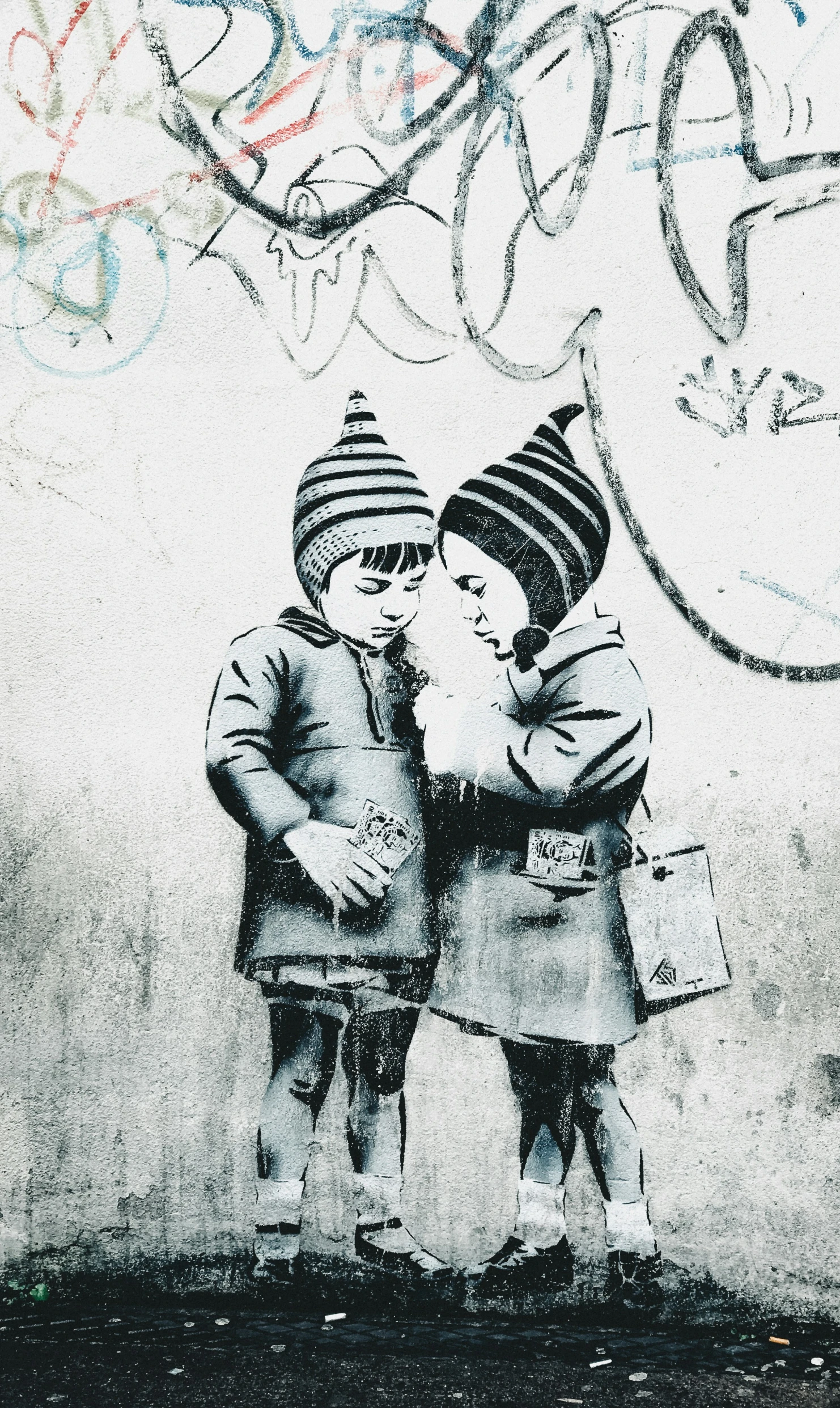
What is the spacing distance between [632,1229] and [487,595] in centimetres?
190

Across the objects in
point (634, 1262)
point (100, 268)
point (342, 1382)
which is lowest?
point (342, 1382)

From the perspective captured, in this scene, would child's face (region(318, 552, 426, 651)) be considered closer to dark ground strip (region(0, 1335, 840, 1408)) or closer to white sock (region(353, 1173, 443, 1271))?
white sock (region(353, 1173, 443, 1271))

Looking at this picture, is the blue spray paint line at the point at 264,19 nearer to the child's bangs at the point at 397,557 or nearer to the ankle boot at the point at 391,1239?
the child's bangs at the point at 397,557

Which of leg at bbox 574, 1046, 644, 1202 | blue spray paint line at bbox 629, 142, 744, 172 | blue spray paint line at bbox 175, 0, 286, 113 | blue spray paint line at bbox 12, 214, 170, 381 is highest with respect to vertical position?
blue spray paint line at bbox 175, 0, 286, 113

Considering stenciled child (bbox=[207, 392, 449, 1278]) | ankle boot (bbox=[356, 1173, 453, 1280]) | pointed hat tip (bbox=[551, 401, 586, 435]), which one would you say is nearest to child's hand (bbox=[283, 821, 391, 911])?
stenciled child (bbox=[207, 392, 449, 1278])

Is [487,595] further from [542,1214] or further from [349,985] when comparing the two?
[542,1214]

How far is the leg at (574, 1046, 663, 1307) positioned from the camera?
3562 mm

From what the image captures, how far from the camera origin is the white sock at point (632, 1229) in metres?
3.56

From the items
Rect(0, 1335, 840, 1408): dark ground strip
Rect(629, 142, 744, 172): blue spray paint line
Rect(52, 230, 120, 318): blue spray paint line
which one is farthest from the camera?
Rect(52, 230, 120, 318): blue spray paint line

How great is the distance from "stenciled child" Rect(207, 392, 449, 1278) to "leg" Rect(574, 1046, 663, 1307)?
52 cm

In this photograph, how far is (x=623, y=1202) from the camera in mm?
3566

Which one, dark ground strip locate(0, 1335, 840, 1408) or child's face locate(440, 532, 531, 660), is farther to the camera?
child's face locate(440, 532, 531, 660)

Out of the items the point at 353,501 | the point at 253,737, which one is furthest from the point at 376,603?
the point at 253,737

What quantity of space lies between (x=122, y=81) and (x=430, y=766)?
221 centimetres
